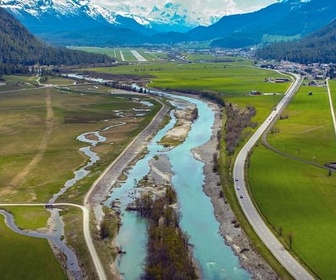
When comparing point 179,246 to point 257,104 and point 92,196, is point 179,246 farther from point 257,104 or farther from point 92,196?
point 257,104

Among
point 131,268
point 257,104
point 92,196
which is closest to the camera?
point 131,268

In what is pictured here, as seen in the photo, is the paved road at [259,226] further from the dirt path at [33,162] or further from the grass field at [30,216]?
the dirt path at [33,162]

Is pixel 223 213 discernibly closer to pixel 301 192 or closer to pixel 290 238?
pixel 290 238

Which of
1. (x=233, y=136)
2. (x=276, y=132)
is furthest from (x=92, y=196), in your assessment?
(x=276, y=132)

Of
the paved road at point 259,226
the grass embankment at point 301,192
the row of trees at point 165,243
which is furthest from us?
the grass embankment at point 301,192

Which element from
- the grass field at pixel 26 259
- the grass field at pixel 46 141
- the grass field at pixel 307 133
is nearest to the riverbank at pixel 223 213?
the grass field at pixel 46 141

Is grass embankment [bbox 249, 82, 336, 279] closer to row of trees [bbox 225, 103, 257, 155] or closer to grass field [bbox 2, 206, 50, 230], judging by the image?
row of trees [bbox 225, 103, 257, 155]

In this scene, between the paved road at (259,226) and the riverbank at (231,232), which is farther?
the riverbank at (231,232)

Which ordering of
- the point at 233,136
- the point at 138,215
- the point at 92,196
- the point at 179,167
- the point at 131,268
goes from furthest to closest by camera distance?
the point at 233,136 → the point at 179,167 → the point at 92,196 → the point at 138,215 → the point at 131,268
